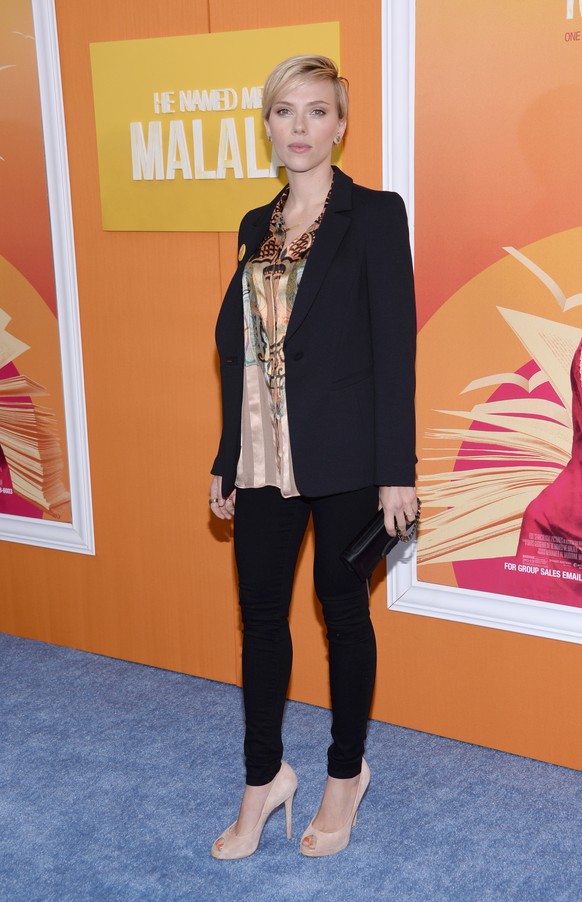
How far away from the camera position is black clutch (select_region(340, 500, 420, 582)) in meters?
1.90

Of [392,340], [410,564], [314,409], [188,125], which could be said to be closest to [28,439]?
[188,125]

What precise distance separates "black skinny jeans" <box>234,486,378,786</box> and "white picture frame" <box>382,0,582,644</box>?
0.44m

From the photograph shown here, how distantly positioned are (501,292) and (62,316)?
128cm

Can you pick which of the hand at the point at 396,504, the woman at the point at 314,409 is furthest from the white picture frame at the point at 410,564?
the hand at the point at 396,504

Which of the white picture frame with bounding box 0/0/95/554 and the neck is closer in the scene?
the neck

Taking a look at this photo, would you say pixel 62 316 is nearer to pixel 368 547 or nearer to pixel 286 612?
pixel 286 612

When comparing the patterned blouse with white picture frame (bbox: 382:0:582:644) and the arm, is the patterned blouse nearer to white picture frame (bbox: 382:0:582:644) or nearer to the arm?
the arm

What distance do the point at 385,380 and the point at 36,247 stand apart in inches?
55.7

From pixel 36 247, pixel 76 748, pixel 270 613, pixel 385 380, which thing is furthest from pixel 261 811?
pixel 36 247

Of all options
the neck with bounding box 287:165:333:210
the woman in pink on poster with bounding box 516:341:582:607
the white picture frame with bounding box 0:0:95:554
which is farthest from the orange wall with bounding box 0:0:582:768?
the neck with bounding box 287:165:333:210

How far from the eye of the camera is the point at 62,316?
9.33ft

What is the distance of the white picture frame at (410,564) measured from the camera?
→ 2.21 meters

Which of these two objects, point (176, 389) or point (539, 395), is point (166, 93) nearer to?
point (176, 389)

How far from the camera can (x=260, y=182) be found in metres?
2.45
